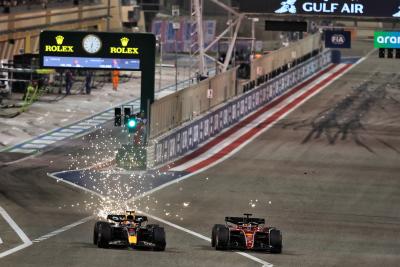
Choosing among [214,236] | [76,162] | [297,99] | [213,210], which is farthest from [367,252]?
[297,99]

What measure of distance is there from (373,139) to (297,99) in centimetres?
1538

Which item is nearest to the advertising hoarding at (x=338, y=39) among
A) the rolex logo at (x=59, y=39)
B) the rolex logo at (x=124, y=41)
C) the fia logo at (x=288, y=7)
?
the fia logo at (x=288, y=7)

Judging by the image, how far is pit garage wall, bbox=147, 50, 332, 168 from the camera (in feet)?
161

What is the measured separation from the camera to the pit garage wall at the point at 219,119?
4912 cm

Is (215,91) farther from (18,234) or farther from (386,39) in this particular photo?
(18,234)

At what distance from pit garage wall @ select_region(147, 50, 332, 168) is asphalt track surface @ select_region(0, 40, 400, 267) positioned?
7.20ft

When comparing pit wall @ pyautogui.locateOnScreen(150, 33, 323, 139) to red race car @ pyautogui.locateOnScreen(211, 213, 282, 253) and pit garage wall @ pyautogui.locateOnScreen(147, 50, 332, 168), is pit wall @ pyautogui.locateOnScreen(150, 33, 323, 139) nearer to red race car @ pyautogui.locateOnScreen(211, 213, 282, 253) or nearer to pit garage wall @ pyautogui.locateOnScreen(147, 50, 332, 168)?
pit garage wall @ pyautogui.locateOnScreen(147, 50, 332, 168)

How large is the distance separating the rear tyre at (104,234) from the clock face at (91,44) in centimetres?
1756

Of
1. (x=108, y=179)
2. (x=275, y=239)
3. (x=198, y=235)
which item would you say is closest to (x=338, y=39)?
(x=108, y=179)

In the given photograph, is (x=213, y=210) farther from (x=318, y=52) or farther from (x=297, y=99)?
(x=318, y=52)

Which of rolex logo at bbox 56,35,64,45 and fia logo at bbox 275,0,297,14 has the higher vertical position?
fia logo at bbox 275,0,297,14

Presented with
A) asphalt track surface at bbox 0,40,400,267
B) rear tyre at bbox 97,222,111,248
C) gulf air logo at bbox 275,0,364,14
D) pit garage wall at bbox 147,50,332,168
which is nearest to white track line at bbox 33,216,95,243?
asphalt track surface at bbox 0,40,400,267

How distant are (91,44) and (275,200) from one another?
10760mm

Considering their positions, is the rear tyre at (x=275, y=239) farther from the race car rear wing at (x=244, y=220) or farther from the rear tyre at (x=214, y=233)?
the rear tyre at (x=214, y=233)
